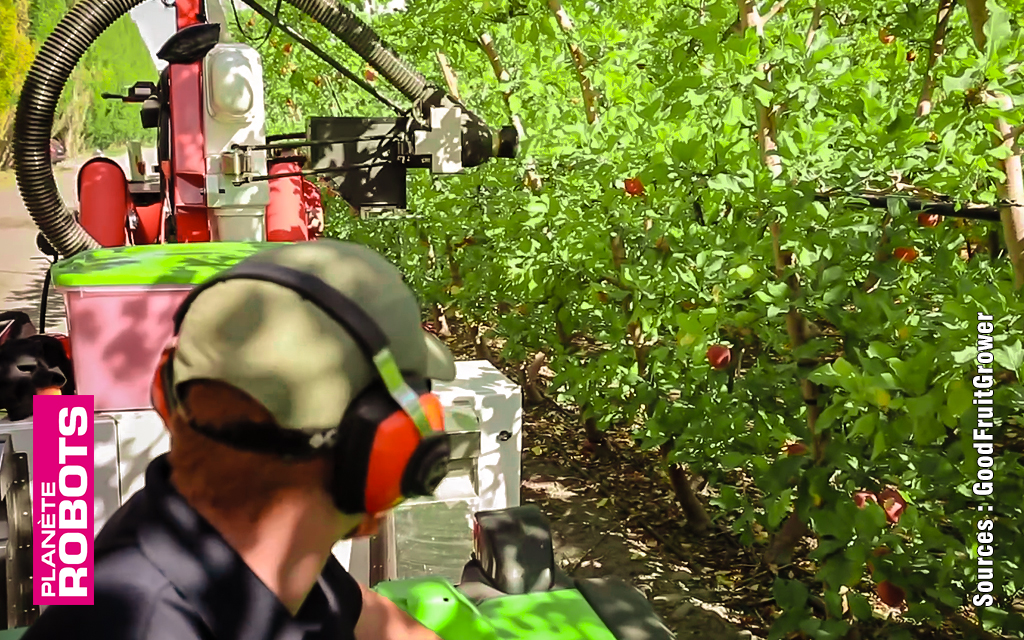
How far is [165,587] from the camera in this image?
0.92 meters

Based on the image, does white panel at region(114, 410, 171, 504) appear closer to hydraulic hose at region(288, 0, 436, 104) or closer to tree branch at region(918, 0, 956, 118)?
hydraulic hose at region(288, 0, 436, 104)

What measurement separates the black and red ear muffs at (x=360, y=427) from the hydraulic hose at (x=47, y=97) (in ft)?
6.60

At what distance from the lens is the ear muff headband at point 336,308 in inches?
38.0

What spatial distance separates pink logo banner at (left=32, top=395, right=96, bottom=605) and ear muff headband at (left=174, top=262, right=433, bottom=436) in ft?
1.45

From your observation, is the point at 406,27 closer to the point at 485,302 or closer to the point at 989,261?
the point at 485,302

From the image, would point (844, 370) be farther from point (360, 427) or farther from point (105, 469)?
point (105, 469)

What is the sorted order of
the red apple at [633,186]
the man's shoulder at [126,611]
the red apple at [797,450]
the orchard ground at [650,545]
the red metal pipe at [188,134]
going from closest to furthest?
the man's shoulder at [126,611] → the red apple at [797,450] → the red metal pipe at [188,134] → the red apple at [633,186] → the orchard ground at [650,545]

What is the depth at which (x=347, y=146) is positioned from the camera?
3053 mm

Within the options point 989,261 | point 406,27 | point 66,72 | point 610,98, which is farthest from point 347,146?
point 406,27

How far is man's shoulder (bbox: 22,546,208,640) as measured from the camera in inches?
35.0

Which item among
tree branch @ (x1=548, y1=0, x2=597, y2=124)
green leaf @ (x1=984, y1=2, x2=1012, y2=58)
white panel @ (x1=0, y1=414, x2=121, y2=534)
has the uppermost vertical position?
tree branch @ (x1=548, y1=0, x2=597, y2=124)

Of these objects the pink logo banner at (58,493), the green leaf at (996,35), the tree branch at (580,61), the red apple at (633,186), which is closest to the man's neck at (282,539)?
the pink logo banner at (58,493)

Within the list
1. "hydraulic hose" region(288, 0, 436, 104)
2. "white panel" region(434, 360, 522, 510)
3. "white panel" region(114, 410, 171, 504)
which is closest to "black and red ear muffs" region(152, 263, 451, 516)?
"white panel" region(114, 410, 171, 504)

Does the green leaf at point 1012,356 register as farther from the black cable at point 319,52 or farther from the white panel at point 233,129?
the white panel at point 233,129
